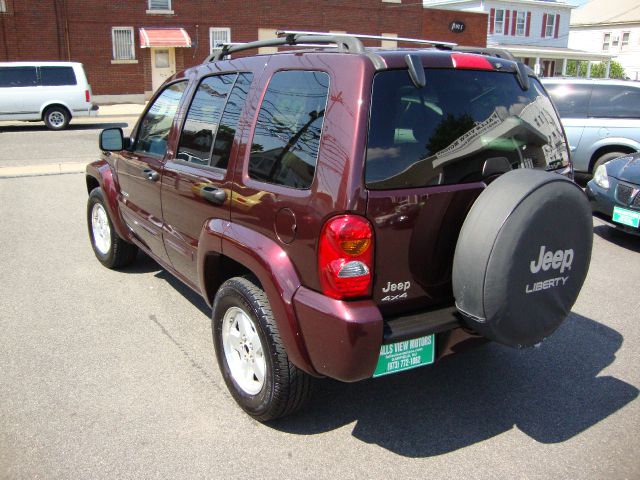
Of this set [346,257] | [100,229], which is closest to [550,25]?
[100,229]

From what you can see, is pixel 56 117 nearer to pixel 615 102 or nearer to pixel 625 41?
pixel 615 102

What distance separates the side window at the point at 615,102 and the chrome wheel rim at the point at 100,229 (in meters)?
7.36

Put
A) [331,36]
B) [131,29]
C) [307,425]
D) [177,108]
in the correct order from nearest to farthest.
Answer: [331,36]
[307,425]
[177,108]
[131,29]

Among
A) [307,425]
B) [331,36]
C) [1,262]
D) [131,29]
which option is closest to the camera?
[331,36]

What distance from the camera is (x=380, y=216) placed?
2.71 m

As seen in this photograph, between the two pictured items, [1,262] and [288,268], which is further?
[1,262]

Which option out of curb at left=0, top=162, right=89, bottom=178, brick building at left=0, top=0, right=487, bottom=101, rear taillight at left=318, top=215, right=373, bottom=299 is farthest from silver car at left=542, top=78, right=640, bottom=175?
brick building at left=0, top=0, right=487, bottom=101

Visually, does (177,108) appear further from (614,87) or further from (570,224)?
(614,87)

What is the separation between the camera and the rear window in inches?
109

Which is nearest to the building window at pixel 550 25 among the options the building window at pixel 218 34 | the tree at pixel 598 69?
Answer: the tree at pixel 598 69

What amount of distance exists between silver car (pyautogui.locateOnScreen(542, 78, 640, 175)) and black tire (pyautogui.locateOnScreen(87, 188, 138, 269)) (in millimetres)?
6824

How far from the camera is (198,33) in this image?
94.2ft

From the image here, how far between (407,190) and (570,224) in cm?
80

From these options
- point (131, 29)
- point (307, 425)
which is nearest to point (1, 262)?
point (307, 425)
